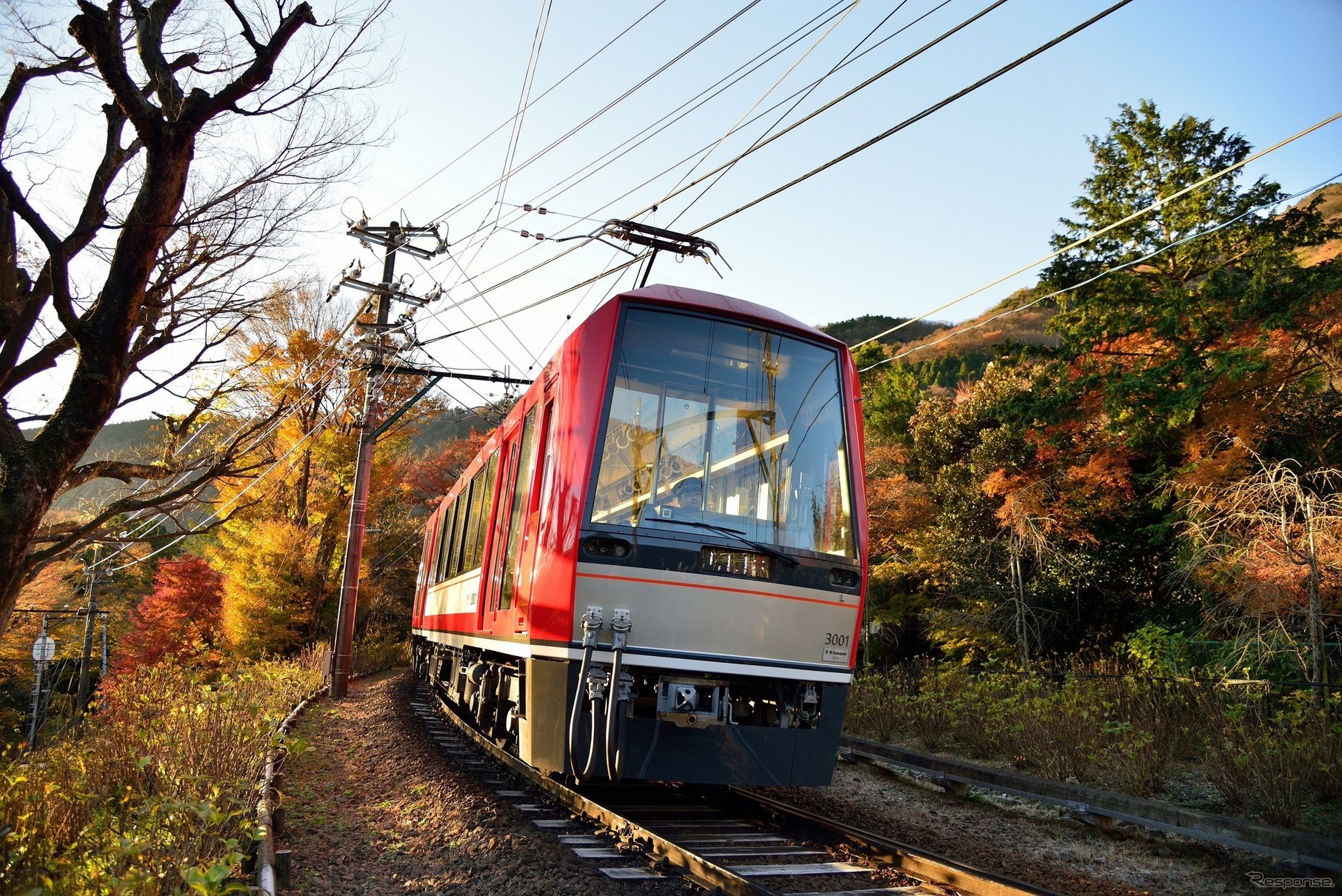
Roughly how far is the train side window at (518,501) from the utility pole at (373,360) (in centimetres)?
1098

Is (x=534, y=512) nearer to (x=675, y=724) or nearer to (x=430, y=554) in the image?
(x=675, y=724)

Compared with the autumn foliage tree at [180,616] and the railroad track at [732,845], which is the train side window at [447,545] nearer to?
the railroad track at [732,845]

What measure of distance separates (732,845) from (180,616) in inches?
1107

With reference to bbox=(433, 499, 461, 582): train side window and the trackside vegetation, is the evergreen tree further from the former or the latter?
bbox=(433, 499, 461, 582): train side window

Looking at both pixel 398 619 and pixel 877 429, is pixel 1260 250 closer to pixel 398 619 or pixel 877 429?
pixel 877 429

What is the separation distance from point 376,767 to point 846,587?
5682mm

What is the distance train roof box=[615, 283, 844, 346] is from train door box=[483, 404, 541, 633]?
1.44 m

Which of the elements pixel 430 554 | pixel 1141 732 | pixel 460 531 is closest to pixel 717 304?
pixel 1141 732

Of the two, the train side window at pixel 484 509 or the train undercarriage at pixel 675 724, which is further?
the train side window at pixel 484 509

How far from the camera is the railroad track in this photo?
15.0 feet

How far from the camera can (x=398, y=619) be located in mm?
40438

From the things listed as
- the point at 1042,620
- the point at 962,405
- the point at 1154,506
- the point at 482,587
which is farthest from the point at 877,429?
the point at 482,587

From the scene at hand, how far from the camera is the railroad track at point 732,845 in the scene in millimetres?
4586

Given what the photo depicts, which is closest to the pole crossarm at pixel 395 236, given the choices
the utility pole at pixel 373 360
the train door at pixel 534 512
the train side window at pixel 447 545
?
the utility pole at pixel 373 360
